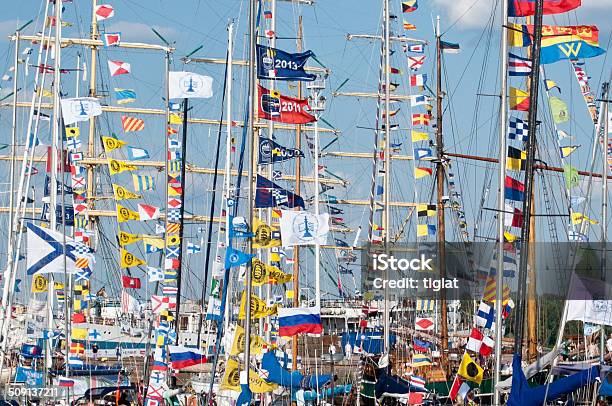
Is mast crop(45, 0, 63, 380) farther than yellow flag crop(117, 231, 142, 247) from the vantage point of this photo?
No

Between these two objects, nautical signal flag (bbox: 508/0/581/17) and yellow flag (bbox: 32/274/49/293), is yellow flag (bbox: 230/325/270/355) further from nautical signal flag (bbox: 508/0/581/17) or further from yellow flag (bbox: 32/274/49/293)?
nautical signal flag (bbox: 508/0/581/17)

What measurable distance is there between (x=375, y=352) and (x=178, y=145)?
34.6ft

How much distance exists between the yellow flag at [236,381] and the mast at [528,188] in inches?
294

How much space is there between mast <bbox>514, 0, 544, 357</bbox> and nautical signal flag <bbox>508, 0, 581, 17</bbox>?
11.3ft

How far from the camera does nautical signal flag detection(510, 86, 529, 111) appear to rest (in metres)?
30.6

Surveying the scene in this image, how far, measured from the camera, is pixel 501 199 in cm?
2794

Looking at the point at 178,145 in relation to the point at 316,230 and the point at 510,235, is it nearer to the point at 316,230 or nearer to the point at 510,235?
the point at 316,230

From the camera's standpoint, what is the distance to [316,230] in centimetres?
3469

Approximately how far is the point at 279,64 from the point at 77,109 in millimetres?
9471

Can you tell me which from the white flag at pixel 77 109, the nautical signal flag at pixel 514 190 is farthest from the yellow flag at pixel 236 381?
the white flag at pixel 77 109

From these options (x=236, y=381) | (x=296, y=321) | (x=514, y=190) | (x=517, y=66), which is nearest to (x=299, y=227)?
(x=296, y=321)

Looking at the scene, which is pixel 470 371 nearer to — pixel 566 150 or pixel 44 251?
pixel 44 251

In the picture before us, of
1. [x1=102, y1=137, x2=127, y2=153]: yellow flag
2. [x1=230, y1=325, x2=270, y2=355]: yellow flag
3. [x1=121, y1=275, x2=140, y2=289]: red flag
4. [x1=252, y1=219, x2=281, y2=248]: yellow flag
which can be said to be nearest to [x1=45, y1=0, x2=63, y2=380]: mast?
[x1=252, y1=219, x2=281, y2=248]: yellow flag

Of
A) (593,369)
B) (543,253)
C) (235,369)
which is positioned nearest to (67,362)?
(235,369)
